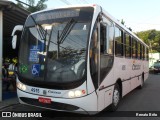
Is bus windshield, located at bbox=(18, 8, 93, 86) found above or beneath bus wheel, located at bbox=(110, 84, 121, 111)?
above

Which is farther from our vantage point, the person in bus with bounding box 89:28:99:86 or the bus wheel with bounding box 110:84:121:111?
the bus wheel with bounding box 110:84:121:111

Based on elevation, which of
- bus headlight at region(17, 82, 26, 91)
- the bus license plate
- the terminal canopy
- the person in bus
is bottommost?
the bus license plate

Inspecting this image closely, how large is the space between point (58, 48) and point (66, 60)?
1.22ft

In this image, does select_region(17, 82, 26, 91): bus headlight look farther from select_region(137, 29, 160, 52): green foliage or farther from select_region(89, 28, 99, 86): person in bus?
select_region(137, 29, 160, 52): green foliage

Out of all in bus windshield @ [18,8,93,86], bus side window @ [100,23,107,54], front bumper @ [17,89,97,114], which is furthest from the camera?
bus side window @ [100,23,107,54]

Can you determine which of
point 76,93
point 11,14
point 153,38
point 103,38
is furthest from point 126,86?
point 153,38

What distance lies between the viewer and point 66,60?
231 inches

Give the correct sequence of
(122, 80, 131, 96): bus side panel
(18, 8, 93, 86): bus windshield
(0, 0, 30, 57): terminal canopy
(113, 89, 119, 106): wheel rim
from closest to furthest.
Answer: (18, 8, 93, 86): bus windshield → (113, 89, 119, 106): wheel rim → (0, 0, 30, 57): terminal canopy → (122, 80, 131, 96): bus side panel

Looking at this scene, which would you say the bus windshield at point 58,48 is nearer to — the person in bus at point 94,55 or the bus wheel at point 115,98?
the person in bus at point 94,55

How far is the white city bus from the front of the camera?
18.7 ft

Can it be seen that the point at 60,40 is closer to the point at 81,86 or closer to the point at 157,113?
the point at 81,86

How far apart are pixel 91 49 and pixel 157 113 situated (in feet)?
11.6

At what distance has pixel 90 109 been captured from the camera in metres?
5.68

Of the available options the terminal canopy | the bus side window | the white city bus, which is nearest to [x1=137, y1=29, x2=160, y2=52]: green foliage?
the terminal canopy
